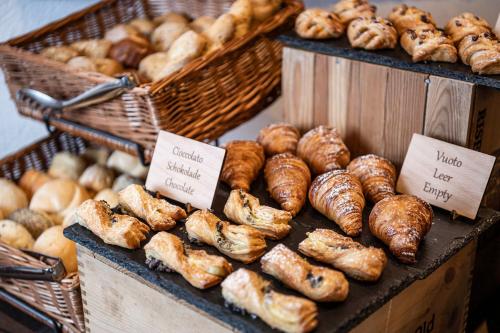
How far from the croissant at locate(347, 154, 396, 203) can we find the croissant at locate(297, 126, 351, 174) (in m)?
0.05

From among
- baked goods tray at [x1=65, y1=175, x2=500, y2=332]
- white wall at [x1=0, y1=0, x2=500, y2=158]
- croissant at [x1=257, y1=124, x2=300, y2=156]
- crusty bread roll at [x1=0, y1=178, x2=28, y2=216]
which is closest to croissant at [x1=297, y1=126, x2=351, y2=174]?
croissant at [x1=257, y1=124, x2=300, y2=156]

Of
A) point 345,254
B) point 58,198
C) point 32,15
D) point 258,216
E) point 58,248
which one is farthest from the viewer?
point 32,15

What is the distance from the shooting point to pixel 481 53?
1.52 m

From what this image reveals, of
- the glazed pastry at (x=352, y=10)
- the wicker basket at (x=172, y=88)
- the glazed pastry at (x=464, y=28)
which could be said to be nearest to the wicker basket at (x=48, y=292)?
the wicker basket at (x=172, y=88)

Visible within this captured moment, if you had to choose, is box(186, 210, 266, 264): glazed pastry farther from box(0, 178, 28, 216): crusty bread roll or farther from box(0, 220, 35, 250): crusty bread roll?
box(0, 178, 28, 216): crusty bread roll

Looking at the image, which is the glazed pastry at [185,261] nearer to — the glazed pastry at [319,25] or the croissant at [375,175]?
the croissant at [375,175]

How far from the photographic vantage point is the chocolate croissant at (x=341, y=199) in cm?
144

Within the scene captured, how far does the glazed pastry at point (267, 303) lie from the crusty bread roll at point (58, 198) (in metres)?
1.11

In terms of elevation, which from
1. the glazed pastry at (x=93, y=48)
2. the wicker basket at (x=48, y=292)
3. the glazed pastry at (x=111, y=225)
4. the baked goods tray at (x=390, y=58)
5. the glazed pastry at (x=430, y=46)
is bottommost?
the wicker basket at (x=48, y=292)

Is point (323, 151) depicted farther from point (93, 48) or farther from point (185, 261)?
point (93, 48)

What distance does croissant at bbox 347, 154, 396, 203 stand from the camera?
1.57 m

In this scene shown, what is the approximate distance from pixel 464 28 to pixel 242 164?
71 cm

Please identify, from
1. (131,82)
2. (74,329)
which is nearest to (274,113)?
(131,82)

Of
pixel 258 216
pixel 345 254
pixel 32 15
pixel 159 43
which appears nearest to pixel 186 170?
pixel 258 216
